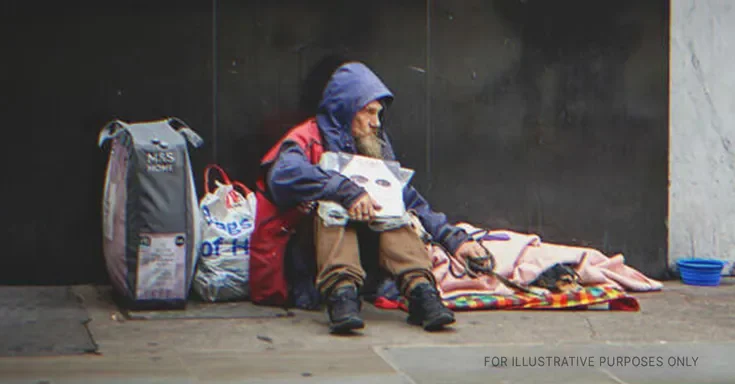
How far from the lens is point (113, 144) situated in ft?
19.1

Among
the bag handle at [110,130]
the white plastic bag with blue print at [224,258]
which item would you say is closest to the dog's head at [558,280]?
the white plastic bag with blue print at [224,258]

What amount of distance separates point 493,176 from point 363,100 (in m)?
1.26

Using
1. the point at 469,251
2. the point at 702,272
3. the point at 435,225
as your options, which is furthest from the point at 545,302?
the point at 702,272

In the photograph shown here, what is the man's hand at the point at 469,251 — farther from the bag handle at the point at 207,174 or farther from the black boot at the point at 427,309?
the bag handle at the point at 207,174

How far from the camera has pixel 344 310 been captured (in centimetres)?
516

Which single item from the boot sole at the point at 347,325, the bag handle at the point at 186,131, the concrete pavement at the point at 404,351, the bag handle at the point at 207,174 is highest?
the bag handle at the point at 186,131

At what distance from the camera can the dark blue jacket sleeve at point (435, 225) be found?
580 centimetres

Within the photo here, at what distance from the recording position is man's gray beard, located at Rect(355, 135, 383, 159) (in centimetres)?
578

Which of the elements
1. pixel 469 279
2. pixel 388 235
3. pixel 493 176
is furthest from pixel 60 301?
pixel 493 176

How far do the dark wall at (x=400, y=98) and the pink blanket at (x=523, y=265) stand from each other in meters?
0.28

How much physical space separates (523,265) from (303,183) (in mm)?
1417

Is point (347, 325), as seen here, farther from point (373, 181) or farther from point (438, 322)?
point (373, 181)

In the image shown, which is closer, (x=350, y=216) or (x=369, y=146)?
(x=350, y=216)

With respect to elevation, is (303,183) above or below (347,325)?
above
